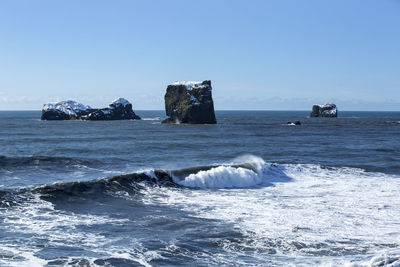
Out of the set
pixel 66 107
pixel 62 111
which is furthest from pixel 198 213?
pixel 66 107

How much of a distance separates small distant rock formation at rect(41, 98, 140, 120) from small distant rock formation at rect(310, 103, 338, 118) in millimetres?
76085

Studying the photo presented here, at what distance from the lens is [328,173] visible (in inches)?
1150

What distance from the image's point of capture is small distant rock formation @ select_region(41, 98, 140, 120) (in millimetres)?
115062

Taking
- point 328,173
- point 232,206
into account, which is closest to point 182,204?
point 232,206

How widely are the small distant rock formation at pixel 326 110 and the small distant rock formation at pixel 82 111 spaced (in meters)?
76.1

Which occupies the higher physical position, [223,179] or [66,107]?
[66,107]

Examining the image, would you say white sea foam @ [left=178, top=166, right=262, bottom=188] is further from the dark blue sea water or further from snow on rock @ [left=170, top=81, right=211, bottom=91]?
snow on rock @ [left=170, top=81, right=211, bottom=91]

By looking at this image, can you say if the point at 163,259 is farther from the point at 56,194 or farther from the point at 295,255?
the point at 56,194

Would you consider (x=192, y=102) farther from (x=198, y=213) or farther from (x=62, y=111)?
(x=198, y=213)

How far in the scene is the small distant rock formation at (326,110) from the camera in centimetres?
15620

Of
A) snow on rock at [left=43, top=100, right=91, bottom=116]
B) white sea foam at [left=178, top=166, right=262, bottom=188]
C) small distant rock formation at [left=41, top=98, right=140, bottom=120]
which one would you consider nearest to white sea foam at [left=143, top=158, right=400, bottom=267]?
white sea foam at [left=178, top=166, right=262, bottom=188]

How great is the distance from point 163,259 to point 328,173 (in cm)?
1984

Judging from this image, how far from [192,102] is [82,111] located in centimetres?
4092

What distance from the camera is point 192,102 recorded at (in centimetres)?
9031
